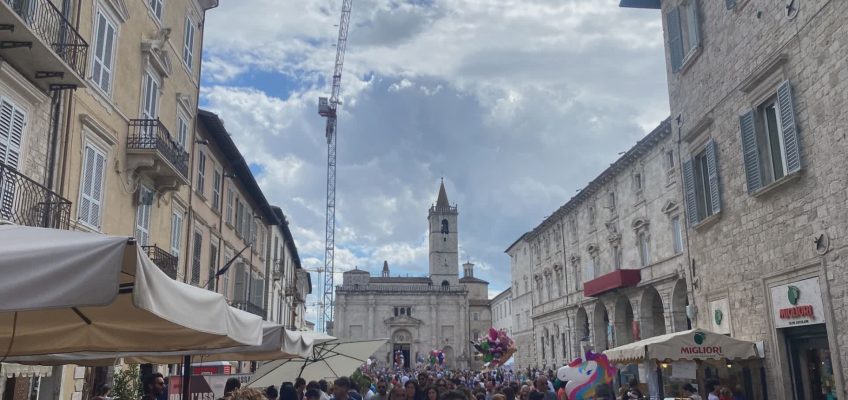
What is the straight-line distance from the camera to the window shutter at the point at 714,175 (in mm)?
14531

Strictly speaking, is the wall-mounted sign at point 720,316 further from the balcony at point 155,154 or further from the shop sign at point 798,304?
the balcony at point 155,154

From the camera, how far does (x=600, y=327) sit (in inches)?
1511

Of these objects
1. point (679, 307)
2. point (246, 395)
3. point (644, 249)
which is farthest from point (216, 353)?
point (644, 249)

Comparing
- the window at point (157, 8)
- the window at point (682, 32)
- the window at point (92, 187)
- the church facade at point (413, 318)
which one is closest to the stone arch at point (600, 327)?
the window at point (682, 32)

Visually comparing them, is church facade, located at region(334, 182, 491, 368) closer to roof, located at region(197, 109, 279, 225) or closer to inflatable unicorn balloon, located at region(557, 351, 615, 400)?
roof, located at region(197, 109, 279, 225)

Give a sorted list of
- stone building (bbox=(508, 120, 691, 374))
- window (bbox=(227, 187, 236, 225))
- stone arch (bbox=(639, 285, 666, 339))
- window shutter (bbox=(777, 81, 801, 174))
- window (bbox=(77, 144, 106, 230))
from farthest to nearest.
A: stone arch (bbox=(639, 285, 666, 339)) → stone building (bbox=(508, 120, 691, 374)) → window (bbox=(227, 187, 236, 225)) → window (bbox=(77, 144, 106, 230)) → window shutter (bbox=(777, 81, 801, 174))

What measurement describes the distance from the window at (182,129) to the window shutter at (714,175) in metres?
13.5

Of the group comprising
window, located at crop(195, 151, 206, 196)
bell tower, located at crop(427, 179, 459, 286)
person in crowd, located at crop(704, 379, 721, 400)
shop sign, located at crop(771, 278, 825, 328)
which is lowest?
person in crowd, located at crop(704, 379, 721, 400)

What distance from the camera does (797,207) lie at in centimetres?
1160

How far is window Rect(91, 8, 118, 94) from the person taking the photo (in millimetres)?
13414

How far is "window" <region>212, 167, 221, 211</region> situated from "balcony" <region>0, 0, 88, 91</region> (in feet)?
36.8

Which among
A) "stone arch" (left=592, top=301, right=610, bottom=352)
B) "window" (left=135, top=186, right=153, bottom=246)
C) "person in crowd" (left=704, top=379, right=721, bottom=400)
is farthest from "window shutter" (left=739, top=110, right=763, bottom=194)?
"stone arch" (left=592, top=301, right=610, bottom=352)

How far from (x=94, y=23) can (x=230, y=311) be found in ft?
32.8

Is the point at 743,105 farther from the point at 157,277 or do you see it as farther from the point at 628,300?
the point at 628,300
